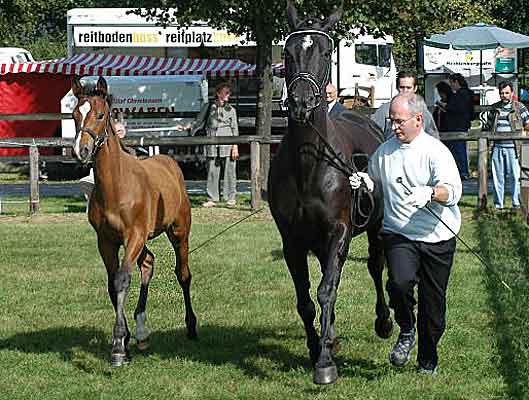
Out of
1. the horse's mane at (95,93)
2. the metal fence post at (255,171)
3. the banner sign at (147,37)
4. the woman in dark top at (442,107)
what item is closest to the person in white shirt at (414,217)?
the horse's mane at (95,93)

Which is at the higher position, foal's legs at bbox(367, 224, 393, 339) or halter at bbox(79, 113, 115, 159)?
halter at bbox(79, 113, 115, 159)

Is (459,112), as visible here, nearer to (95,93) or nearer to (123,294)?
(95,93)

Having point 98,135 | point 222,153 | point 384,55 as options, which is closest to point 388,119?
point 98,135

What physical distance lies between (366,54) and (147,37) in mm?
7618

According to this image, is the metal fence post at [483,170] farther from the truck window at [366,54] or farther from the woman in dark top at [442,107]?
the truck window at [366,54]

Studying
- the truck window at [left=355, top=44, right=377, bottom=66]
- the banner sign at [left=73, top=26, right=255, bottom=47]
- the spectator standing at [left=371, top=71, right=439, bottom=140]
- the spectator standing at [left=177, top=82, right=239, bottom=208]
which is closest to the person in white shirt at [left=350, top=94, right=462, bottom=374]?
the spectator standing at [left=371, top=71, right=439, bottom=140]

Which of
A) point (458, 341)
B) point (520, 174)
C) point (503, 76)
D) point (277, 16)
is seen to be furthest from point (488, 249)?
point (503, 76)

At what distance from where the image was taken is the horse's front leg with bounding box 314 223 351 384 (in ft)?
25.2

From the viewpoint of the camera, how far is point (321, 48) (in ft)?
25.5

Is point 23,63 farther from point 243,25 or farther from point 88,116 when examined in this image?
point 88,116

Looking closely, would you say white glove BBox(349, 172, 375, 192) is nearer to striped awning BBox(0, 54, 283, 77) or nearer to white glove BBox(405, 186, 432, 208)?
white glove BBox(405, 186, 432, 208)

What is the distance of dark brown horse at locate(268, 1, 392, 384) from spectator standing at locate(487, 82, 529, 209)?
10.4 metres

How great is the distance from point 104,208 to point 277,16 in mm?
13109

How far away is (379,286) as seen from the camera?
31.6 ft
